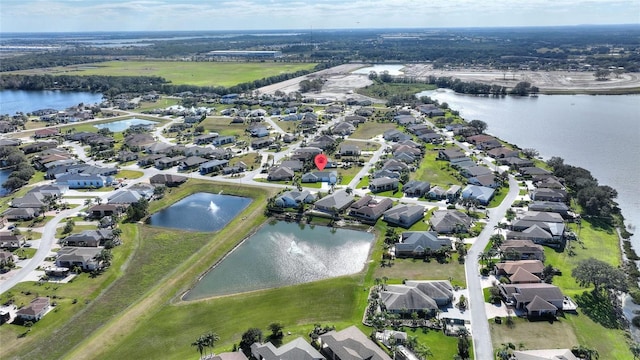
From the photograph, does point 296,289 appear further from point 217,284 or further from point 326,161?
point 326,161

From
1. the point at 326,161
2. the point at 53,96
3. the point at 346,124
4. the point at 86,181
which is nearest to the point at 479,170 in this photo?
the point at 326,161

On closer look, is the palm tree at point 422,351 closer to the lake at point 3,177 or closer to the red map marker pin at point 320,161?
the red map marker pin at point 320,161

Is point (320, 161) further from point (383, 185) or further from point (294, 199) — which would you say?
point (294, 199)

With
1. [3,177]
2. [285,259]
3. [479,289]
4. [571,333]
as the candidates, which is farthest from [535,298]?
[3,177]

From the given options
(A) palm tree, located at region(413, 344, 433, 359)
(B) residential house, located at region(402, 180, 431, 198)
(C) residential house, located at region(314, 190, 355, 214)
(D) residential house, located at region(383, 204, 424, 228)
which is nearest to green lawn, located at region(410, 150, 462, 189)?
(B) residential house, located at region(402, 180, 431, 198)

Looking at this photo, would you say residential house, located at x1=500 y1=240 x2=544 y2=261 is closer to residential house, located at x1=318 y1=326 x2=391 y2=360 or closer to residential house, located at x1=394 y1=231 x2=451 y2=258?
residential house, located at x1=394 y1=231 x2=451 y2=258

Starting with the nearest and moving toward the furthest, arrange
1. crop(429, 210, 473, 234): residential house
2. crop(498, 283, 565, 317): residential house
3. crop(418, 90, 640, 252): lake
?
crop(498, 283, 565, 317): residential house, crop(429, 210, 473, 234): residential house, crop(418, 90, 640, 252): lake

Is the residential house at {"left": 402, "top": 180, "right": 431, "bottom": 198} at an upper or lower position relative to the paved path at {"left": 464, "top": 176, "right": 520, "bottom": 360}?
upper
